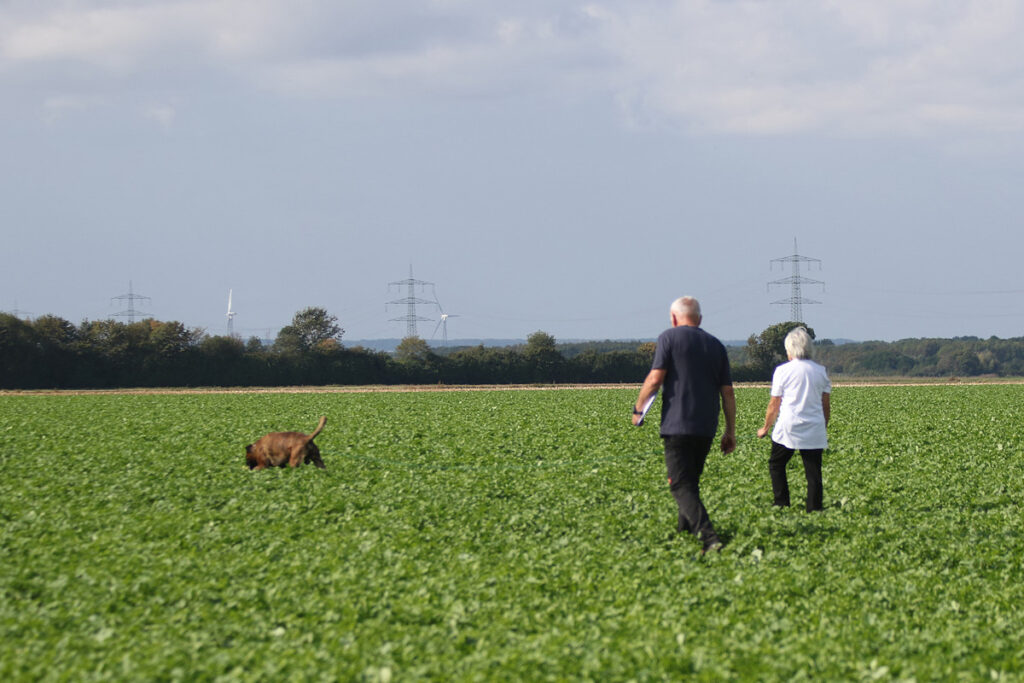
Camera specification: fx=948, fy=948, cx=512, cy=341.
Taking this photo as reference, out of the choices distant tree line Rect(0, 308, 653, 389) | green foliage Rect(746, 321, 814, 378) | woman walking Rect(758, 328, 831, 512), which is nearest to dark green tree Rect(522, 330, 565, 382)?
distant tree line Rect(0, 308, 653, 389)

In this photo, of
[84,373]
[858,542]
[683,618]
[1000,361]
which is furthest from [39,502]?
[1000,361]

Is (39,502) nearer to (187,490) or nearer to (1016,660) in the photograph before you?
(187,490)

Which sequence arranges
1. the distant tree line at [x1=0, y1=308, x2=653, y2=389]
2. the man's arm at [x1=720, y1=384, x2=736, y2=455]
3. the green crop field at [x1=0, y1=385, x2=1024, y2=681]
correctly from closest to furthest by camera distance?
the green crop field at [x1=0, y1=385, x2=1024, y2=681]
the man's arm at [x1=720, y1=384, x2=736, y2=455]
the distant tree line at [x1=0, y1=308, x2=653, y2=389]

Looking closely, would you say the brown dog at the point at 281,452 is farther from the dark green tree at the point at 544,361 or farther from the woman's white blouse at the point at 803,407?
the dark green tree at the point at 544,361

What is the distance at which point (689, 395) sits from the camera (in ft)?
32.9

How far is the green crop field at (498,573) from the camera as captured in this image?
6781 mm

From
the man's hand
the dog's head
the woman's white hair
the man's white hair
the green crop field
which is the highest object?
the man's white hair

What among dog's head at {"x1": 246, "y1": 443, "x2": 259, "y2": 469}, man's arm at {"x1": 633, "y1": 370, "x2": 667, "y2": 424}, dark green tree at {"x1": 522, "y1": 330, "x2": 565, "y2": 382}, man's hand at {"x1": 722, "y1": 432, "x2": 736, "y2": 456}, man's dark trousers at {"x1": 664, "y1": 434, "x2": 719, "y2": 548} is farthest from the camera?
dark green tree at {"x1": 522, "y1": 330, "x2": 565, "y2": 382}

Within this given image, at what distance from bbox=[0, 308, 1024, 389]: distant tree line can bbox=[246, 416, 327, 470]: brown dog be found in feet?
231

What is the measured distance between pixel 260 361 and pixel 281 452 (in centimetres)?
7394

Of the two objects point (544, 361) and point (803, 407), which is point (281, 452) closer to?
point (803, 407)

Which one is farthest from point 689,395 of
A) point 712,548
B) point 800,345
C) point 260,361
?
point 260,361

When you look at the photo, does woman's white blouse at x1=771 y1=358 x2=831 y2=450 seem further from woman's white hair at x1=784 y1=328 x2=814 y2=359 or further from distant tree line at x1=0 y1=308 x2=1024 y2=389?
distant tree line at x1=0 y1=308 x2=1024 y2=389

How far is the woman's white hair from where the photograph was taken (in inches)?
470
